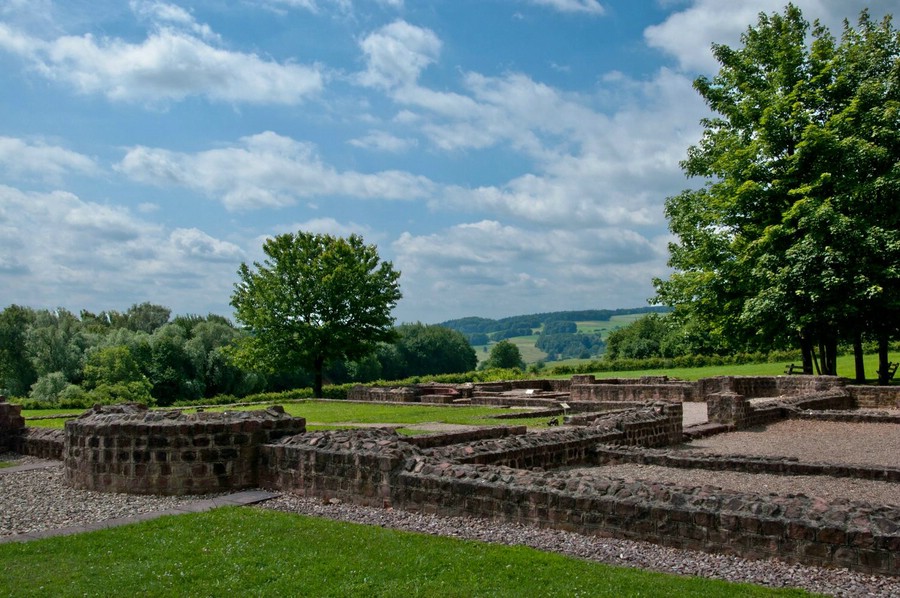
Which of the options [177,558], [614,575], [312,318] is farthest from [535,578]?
[312,318]

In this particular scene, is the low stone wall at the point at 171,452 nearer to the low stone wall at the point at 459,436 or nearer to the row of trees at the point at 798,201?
the low stone wall at the point at 459,436

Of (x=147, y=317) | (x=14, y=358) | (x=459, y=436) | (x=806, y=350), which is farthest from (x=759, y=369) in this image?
(x=147, y=317)

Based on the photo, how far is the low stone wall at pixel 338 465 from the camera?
29.4 feet

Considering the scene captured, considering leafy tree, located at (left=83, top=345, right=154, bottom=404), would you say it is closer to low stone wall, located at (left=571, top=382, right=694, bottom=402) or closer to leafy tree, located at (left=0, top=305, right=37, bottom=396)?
leafy tree, located at (left=0, top=305, right=37, bottom=396)

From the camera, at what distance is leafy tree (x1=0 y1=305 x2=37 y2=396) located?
52156mm

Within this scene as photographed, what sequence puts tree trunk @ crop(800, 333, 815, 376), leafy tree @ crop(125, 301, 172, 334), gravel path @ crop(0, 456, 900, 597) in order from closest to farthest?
1. gravel path @ crop(0, 456, 900, 597)
2. tree trunk @ crop(800, 333, 815, 376)
3. leafy tree @ crop(125, 301, 172, 334)

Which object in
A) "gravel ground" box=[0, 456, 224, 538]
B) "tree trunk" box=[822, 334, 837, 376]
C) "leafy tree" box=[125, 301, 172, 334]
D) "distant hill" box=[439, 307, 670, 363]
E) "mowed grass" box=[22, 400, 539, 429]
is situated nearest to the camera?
"gravel ground" box=[0, 456, 224, 538]

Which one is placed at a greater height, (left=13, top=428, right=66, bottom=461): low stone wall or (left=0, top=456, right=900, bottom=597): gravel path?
(left=13, top=428, right=66, bottom=461): low stone wall

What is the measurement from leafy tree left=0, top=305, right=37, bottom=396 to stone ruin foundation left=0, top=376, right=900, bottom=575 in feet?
139

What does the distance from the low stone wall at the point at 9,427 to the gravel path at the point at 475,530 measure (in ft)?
13.6

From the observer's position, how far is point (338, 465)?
940 cm

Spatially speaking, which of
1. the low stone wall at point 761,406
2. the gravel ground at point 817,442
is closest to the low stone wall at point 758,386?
the low stone wall at point 761,406

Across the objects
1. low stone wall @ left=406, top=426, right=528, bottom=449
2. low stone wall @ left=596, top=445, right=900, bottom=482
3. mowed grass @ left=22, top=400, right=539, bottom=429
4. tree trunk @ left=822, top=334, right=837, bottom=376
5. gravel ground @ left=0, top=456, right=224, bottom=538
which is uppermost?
tree trunk @ left=822, top=334, right=837, bottom=376

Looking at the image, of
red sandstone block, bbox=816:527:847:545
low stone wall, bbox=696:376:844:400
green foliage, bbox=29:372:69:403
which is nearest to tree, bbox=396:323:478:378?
green foliage, bbox=29:372:69:403
